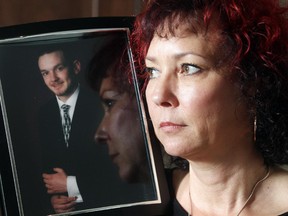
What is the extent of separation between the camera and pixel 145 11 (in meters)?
0.95

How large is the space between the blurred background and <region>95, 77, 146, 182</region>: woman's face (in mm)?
359

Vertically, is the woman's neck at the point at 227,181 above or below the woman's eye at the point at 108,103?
below

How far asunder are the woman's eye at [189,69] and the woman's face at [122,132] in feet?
0.52

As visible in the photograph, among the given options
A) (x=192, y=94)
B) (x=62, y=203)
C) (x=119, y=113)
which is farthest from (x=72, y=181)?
(x=192, y=94)

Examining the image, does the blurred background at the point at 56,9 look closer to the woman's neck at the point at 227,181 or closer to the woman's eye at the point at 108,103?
the woman's eye at the point at 108,103

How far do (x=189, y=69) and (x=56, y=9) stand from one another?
516mm

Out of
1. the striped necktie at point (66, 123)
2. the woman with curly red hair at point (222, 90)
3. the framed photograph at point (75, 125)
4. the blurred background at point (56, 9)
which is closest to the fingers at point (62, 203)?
the framed photograph at point (75, 125)

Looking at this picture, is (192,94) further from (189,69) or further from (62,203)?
(62,203)

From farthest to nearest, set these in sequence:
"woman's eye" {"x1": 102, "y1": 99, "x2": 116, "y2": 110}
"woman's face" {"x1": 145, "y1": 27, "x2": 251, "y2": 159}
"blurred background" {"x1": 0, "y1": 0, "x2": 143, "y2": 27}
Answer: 1. "blurred background" {"x1": 0, "y1": 0, "x2": 143, "y2": 27}
2. "woman's eye" {"x1": 102, "y1": 99, "x2": 116, "y2": 110}
3. "woman's face" {"x1": 145, "y1": 27, "x2": 251, "y2": 159}

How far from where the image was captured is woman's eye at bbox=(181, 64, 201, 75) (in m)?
0.86

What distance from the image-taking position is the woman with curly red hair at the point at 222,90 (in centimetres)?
86

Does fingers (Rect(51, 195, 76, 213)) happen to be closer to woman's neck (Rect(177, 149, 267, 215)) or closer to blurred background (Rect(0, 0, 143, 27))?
woman's neck (Rect(177, 149, 267, 215))

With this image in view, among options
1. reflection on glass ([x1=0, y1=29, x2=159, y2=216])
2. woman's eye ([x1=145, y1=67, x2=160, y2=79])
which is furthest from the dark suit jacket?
woman's eye ([x1=145, y1=67, x2=160, y2=79])

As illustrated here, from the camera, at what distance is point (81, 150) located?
3.05ft
